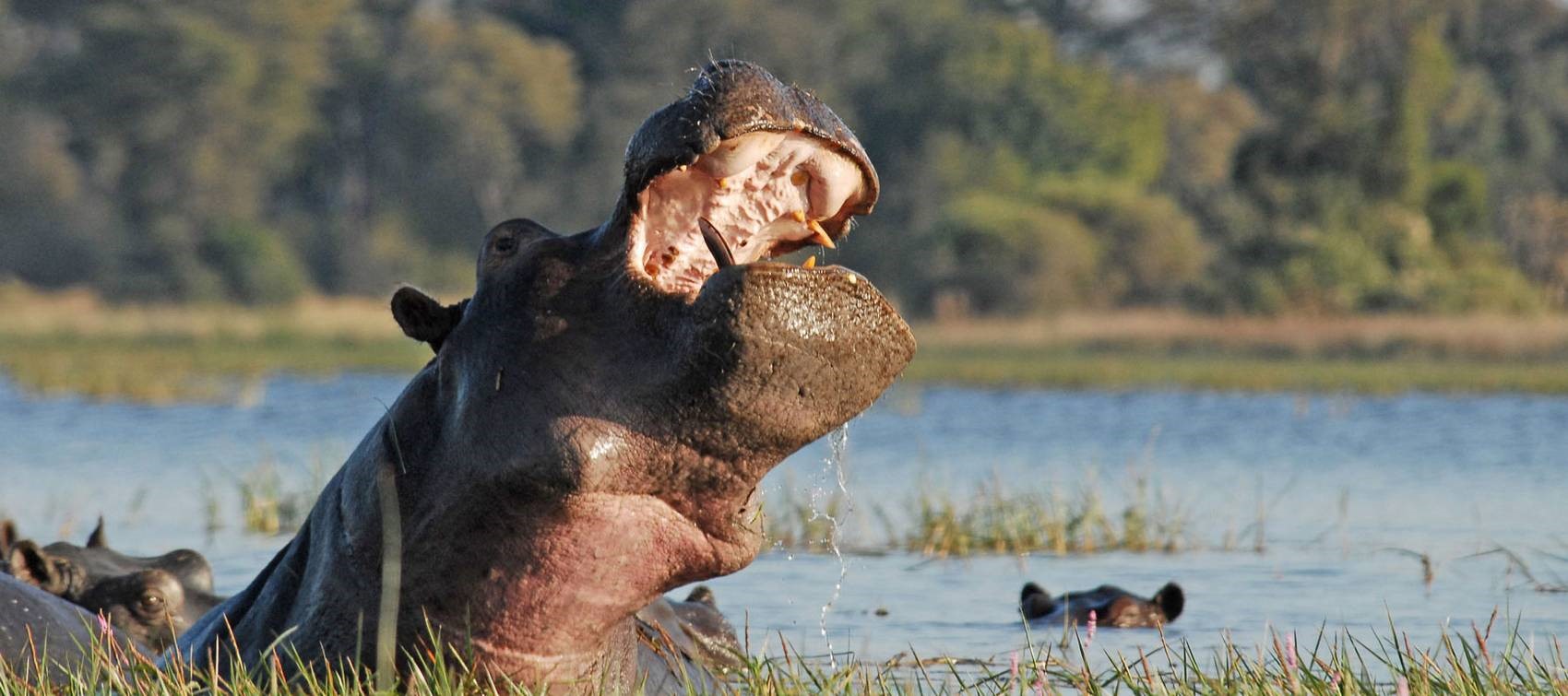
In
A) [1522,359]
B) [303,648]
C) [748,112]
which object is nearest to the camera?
[748,112]

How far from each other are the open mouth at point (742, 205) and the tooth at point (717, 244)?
35mm

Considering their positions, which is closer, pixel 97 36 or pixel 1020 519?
pixel 1020 519

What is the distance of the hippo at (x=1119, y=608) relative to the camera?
5766 mm

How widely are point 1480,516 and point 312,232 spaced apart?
39.0 meters

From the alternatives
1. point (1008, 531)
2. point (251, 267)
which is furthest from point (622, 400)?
point (251, 267)

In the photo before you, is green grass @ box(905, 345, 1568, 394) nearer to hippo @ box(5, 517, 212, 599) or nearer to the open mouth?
hippo @ box(5, 517, 212, 599)

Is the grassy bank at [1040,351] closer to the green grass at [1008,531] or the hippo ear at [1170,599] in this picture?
the green grass at [1008,531]

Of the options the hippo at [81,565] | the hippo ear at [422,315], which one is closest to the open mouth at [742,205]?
the hippo ear at [422,315]

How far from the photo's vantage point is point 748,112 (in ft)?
9.25

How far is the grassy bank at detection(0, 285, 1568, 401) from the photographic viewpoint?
70.4 ft

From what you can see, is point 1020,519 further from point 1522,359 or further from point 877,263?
point 877,263

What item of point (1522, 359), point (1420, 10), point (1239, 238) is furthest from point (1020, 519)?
point (1420, 10)

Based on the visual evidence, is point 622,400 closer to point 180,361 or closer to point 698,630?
point 698,630

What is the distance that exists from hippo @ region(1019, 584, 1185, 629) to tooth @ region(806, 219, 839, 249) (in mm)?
2909
